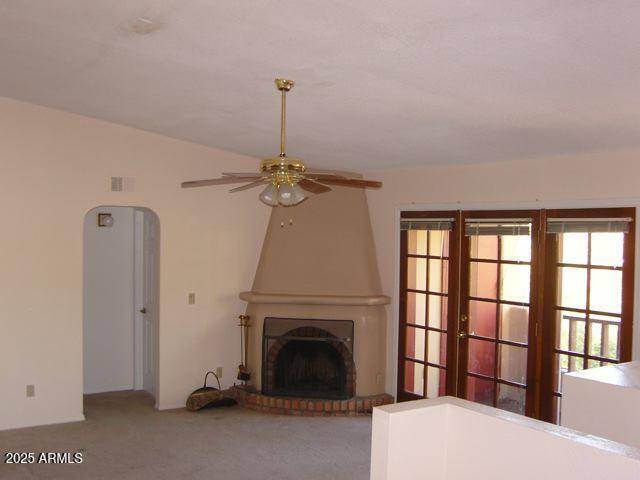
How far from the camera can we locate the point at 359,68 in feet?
10.5

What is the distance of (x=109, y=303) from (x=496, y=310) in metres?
4.14

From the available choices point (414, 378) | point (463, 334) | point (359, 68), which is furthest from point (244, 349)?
point (359, 68)

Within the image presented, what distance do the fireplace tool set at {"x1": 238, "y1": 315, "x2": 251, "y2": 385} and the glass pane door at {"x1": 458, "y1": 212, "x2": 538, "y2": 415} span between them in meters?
2.17

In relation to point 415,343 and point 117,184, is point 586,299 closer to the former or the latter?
point 415,343

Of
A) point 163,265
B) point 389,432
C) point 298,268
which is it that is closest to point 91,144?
point 163,265

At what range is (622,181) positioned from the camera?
4352 millimetres

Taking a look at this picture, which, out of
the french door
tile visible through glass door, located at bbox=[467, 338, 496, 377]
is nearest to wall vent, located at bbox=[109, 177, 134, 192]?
the french door

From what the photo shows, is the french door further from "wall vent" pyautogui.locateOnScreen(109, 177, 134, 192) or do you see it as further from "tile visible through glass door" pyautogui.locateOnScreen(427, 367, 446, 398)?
"wall vent" pyautogui.locateOnScreen(109, 177, 134, 192)

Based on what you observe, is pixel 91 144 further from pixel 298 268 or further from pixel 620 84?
pixel 620 84

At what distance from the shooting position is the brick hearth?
596cm

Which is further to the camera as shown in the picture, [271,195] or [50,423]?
[50,423]

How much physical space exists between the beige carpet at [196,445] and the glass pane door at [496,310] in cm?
117

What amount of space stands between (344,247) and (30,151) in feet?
10.1

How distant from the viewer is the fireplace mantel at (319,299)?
607 cm
